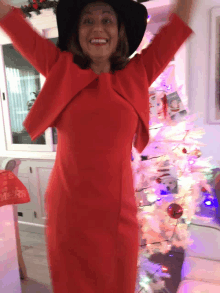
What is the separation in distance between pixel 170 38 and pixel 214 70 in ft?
4.65

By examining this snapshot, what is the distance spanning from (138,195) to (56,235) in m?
0.60

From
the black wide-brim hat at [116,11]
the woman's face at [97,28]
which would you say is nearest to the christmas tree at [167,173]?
the black wide-brim hat at [116,11]

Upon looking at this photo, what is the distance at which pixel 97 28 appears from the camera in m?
0.77

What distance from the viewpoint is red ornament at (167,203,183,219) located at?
1.29m

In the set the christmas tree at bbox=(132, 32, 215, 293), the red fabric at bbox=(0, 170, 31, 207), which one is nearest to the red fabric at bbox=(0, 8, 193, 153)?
the christmas tree at bbox=(132, 32, 215, 293)

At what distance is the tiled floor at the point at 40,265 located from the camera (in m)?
1.75

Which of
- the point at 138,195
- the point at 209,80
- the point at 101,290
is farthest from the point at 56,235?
the point at 209,80

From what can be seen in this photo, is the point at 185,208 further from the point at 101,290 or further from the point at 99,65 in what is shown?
the point at 99,65

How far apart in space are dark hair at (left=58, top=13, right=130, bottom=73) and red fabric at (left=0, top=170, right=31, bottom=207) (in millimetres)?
940

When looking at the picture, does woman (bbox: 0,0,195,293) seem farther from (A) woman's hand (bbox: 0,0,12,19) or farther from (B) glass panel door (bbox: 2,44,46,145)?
(B) glass panel door (bbox: 2,44,46,145)

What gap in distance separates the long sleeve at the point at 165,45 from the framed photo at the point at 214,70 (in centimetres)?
137

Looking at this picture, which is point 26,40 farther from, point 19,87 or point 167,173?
point 19,87

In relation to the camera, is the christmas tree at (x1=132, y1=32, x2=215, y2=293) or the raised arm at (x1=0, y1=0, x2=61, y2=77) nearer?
the raised arm at (x1=0, y1=0, x2=61, y2=77)

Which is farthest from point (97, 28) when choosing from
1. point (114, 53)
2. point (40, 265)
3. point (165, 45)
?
point (40, 265)
